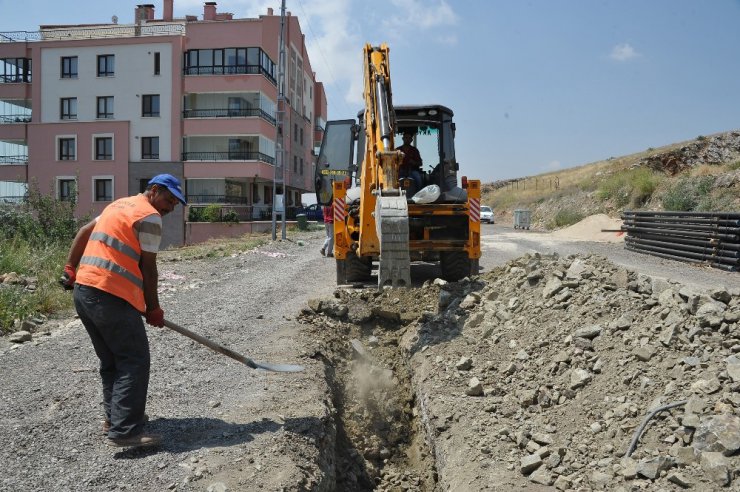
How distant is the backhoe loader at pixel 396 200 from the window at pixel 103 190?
1139 inches

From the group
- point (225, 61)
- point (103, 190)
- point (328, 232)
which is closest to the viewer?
point (328, 232)

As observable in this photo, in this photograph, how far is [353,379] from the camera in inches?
269

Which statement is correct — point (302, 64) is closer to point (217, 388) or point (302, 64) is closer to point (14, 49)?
point (14, 49)

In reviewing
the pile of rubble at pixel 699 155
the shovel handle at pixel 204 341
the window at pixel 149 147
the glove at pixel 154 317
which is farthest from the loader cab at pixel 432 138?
the pile of rubble at pixel 699 155

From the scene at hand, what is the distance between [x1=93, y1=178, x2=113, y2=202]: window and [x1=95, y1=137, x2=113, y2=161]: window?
1.28m

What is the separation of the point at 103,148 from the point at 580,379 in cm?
3655

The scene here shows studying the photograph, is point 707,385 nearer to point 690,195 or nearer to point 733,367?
point 733,367

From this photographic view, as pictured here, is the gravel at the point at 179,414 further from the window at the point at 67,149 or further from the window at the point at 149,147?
the window at the point at 67,149

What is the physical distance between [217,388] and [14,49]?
39.5 meters

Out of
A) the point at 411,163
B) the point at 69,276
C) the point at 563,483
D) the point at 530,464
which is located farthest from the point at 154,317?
the point at 411,163

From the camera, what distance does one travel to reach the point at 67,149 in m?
36.9

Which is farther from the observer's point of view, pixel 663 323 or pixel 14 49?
pixel 14 49

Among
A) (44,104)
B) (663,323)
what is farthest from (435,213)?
(44,104)

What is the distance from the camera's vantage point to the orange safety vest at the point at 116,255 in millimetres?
4074
